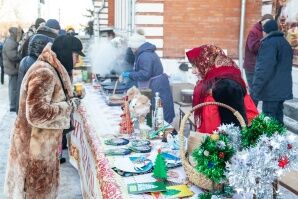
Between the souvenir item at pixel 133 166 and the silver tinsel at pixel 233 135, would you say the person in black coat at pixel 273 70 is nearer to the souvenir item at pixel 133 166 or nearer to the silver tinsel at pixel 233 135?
the souvenir item at pixel 133 166

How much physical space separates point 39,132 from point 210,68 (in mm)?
1370

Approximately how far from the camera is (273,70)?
5883 millimetres

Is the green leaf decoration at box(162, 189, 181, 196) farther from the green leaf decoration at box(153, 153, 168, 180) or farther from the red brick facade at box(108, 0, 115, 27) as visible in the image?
the red brick facade at box(108, 0, 115, 27)

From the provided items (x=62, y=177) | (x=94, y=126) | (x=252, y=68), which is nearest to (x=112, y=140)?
(x=94, y=126)

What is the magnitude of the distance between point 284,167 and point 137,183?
A: 862 mm

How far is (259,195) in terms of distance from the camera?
1.86 meters

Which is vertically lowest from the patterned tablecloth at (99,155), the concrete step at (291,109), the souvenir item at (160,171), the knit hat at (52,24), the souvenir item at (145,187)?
the concrete step at (291,109)

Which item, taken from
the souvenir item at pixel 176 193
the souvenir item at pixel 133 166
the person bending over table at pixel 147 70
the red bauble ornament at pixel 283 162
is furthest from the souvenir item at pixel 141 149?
the person bending over table at pixel 147 70

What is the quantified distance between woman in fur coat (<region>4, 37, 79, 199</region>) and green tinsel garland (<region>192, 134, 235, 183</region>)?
5.11 feet

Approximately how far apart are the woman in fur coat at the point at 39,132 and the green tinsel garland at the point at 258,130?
1714 millimetres

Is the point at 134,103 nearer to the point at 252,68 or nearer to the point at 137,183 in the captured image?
the point at 137,183

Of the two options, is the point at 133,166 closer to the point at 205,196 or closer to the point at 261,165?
the point at 205,196

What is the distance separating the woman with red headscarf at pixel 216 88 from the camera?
2881 millimetres

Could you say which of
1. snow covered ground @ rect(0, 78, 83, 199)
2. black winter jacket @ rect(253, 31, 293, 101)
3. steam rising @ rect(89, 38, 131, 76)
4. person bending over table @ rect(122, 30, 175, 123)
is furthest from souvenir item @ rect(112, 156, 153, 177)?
steam rising @ rect(89, 38, 131, 76)
